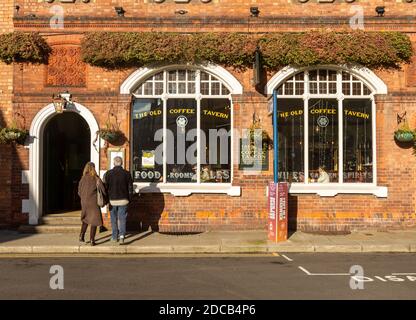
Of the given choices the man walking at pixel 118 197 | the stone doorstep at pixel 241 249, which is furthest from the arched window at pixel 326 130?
the man walking at pixel 118 197

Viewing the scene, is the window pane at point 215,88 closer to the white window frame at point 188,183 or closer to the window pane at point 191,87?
the white window frame at point 188,183

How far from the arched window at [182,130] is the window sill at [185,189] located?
0.21 metres

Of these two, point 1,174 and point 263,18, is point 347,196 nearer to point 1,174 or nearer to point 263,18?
point 263,18

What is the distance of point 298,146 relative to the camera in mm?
13344

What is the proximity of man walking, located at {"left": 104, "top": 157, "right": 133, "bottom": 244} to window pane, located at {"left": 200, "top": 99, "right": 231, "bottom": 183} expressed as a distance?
8.57 ft

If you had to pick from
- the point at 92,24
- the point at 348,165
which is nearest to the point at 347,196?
the point at 348,165

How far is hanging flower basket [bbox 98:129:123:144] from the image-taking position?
12625mm

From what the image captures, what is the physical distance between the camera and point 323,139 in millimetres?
13359

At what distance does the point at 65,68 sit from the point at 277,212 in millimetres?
6361

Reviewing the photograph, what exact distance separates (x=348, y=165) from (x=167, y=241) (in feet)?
16.8

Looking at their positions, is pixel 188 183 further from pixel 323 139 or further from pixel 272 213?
pixel 323 139

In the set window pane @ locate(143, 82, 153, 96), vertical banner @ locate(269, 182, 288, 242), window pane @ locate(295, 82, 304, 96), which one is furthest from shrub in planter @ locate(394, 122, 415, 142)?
window pane @ locate(143, 82, 153, 96)

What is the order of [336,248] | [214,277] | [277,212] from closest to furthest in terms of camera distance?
[214,277] < [336,248] < [277,212]

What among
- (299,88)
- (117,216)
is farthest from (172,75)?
(117,216)
